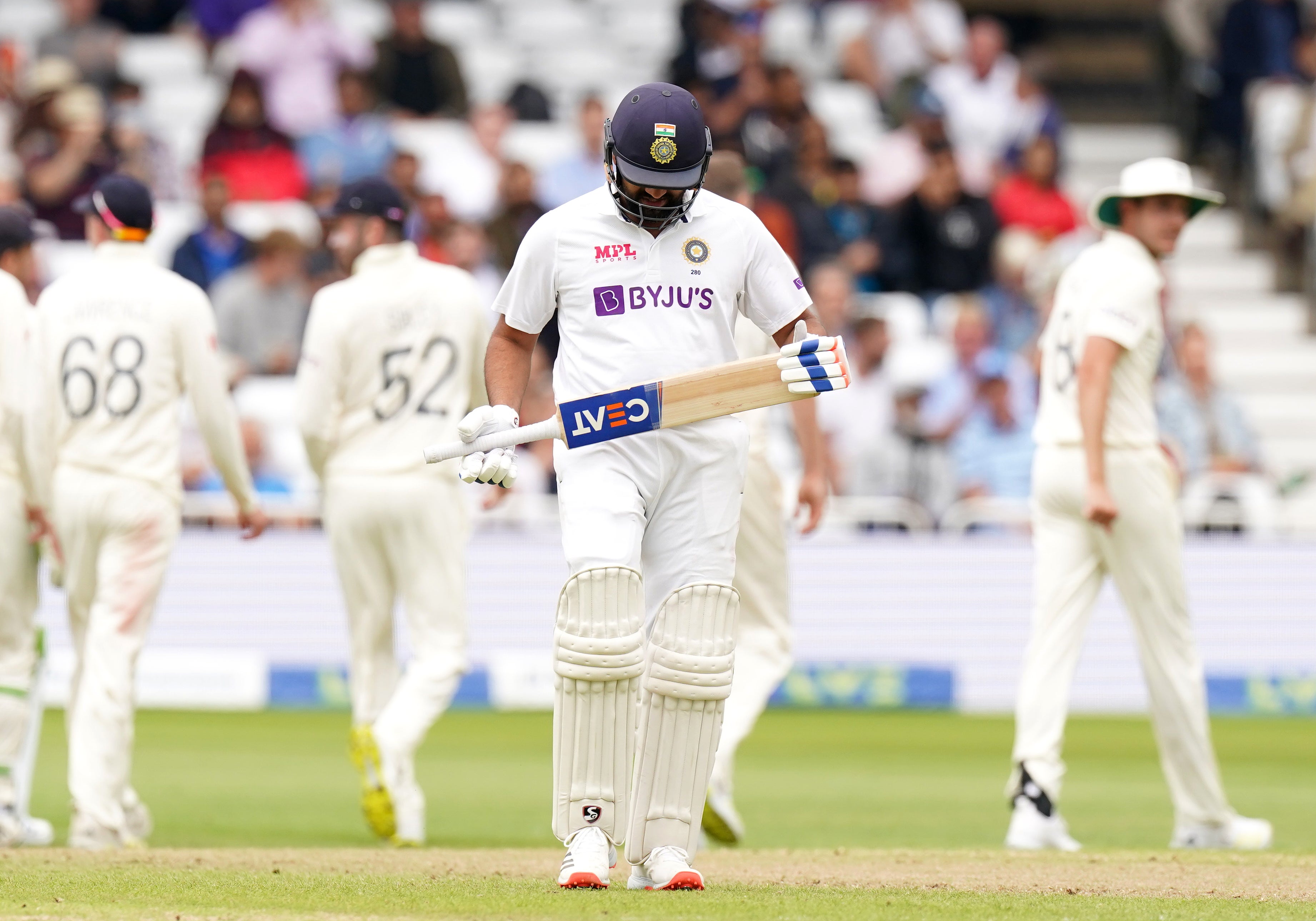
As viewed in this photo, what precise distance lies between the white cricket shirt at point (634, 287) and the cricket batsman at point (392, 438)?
8.53 ft

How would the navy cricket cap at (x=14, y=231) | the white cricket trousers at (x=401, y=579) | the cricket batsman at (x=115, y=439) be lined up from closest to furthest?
the cricket batsman at (x=115, y=439) → the navy cricket cap at (x=14, y=231) → the white cricket trousers at (x=401, y=579)

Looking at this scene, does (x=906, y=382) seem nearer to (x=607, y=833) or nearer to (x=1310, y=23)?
(x=1310, y=23)

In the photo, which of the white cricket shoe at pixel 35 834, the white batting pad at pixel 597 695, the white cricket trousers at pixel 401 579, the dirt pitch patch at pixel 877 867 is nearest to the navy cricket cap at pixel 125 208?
the white cricket trousers at pixel 401 579

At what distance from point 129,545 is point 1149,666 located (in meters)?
3.86

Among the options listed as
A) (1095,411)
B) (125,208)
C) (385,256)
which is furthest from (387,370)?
(1095,411)

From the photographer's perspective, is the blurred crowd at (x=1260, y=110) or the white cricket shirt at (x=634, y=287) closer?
the white cricket shirt at (x=634, y=287)

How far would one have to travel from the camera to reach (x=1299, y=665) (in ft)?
44.2

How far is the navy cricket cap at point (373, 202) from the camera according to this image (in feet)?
28.8

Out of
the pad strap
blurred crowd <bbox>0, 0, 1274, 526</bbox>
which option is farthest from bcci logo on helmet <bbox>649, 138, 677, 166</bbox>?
blurred crowd <bbox>0, 0, 1274, 526</bbox>

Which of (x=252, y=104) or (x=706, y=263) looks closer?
(x=706, y=263)

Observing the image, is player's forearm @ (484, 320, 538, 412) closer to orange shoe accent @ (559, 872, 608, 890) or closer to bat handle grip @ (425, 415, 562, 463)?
bat handle grip @ (425, 415, 562, 463)

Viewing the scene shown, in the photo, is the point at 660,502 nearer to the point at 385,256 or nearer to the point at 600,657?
the point at 600,657

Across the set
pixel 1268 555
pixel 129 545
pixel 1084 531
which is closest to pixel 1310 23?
pixel 1268 555

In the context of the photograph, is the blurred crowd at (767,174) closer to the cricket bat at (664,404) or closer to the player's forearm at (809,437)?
the player's forearm at (809,437)
